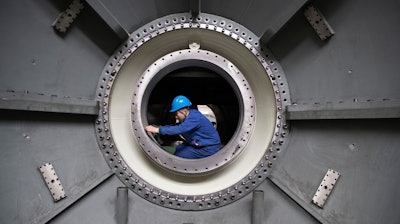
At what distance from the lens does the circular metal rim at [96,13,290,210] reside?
2.51m

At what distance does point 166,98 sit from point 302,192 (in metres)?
2.41

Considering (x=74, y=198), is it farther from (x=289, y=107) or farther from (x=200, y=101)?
(x=200, y=101)

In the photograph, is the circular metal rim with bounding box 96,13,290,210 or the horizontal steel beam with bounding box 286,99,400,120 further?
the circular metal rim with bounding box 96,13,290,210

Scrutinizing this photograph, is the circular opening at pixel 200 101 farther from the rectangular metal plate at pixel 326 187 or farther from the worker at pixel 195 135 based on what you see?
the rectangular metal plate at pixel 326 187

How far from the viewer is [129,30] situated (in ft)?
8.29

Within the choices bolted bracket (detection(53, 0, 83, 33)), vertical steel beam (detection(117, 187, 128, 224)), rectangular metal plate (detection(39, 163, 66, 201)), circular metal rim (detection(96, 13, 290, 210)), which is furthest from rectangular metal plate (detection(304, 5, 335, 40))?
rectangular metal plate (detection(39, 163, 66, 201))

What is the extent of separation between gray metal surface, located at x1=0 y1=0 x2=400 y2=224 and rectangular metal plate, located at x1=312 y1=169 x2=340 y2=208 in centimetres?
3

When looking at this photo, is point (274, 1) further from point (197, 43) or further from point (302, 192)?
point (302, 192)

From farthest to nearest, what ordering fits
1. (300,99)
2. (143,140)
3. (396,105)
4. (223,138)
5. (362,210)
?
1. (223,138)
2. (143,140)
3. (300,99)
4. (362,210)
5. (396,105)

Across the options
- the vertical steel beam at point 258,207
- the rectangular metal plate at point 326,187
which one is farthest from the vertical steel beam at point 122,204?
the rectangular metal plate at point 326,187

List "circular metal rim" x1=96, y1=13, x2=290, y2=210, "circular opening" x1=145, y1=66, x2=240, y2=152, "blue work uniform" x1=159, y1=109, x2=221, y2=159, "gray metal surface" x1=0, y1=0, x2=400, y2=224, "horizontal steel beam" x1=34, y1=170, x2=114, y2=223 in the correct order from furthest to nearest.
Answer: "circular opening" x1=145, y1=66, x2=240, y2=152 < "blue work uniform" x1=159, y1=109, x2=221, y2=159 < "circular metal rim" x1=96, y1=13, x2=290, y2=210 < "horizontal steel beam" x1=34, y1=170, x2=114, y2=223 < "gray metal surface" x1=0, y1=0, x2=400, y2=224

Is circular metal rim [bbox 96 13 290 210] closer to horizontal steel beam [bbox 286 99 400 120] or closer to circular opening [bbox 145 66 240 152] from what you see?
horizontal steel beam [bbox 286 99 400 120]

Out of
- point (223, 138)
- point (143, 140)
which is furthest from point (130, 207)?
point (223, 138)

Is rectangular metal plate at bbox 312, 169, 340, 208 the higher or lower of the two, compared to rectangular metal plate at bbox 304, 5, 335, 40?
lower
